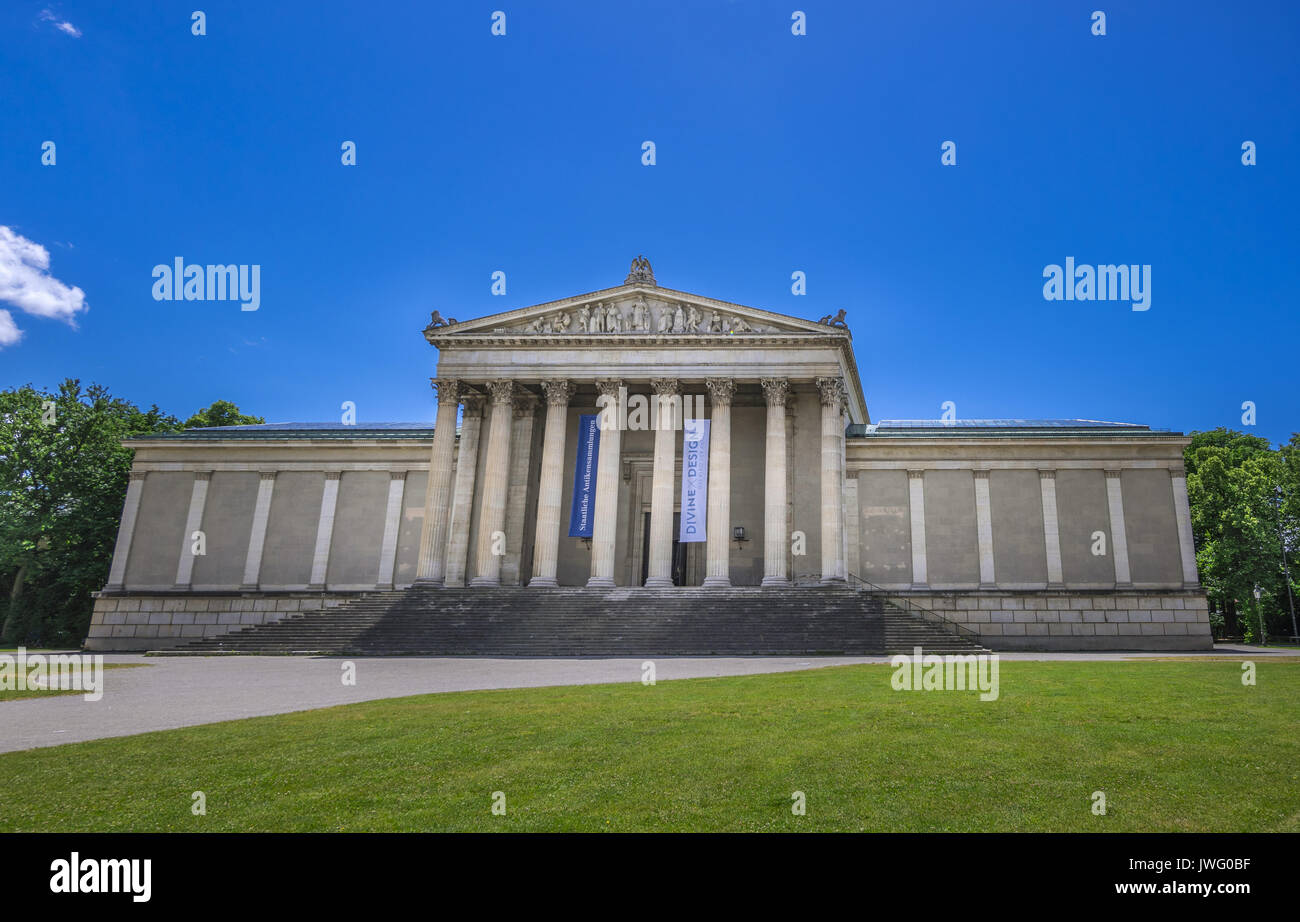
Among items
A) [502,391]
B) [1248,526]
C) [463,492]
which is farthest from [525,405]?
[1248,526]

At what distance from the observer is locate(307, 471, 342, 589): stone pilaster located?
48.2 metres

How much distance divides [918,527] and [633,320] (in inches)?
771

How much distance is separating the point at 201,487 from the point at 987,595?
46.9 m

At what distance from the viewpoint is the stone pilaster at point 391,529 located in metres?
48.1

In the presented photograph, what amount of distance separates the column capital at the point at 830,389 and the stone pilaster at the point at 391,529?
26.1 meters

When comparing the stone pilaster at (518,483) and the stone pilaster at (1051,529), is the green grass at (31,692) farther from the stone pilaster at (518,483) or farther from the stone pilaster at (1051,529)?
the stone pilaster at (1051,529)

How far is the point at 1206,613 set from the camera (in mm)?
39781

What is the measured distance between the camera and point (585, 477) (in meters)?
41.7

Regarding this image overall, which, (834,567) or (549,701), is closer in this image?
(549,701)

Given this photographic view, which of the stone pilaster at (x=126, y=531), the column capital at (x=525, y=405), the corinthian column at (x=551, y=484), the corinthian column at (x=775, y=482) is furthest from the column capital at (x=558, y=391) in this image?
the stone pilaster at (x=126, y=531)

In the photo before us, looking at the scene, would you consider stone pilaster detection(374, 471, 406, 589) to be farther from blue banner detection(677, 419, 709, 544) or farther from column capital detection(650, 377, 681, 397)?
blue banner detection(677, 419, 709, 544)

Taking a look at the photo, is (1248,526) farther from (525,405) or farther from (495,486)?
(495,486)
